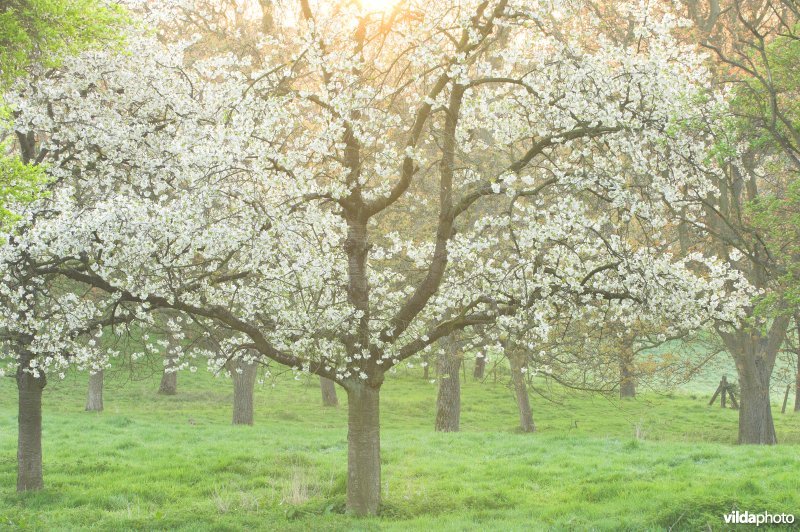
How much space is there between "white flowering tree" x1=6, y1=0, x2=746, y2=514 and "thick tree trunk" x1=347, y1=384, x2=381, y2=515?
34 millimetres

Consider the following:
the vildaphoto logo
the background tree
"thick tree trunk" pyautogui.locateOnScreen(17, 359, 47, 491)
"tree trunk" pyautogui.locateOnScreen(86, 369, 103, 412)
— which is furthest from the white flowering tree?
"tree trunk" pyautogui.locateOnScreen(86, 369, 103, 412)

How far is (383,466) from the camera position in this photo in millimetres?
15570

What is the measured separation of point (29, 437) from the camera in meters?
13.4

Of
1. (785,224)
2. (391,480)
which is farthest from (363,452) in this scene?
(785,224)

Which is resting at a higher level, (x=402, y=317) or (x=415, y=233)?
(x=415, y=233)

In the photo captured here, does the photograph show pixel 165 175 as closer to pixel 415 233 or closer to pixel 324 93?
pixel 324 93

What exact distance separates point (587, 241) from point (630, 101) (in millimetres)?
2272

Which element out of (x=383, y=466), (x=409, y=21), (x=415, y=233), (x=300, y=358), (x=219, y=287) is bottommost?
(x=383, y=466)

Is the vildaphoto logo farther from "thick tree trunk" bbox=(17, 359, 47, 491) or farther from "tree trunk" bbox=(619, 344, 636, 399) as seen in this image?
"thick tree trunk" bbox=(17, 359, 47, 491)

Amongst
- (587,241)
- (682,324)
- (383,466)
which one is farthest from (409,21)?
(383,466)

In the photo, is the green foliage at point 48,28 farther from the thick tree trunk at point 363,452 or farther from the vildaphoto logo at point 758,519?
the vildaphoto logo at point 758,519

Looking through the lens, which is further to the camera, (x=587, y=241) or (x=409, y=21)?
(x=409, y=21)

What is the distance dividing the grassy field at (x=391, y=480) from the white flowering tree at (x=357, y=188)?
165 centimetres

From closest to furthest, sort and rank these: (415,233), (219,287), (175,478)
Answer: (219,287) → (175,478) → (415,233)
